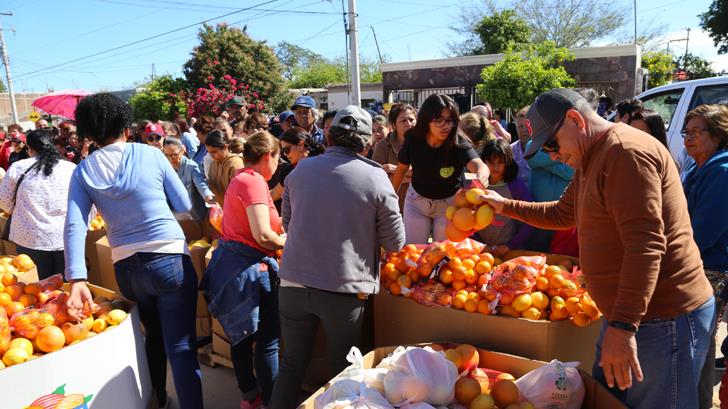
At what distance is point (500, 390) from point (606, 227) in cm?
80

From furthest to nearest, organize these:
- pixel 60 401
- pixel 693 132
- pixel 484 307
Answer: pixel 693 132
pixel 484 307
pixel 60 401

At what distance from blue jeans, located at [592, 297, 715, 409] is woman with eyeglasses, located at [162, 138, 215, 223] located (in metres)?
3.14

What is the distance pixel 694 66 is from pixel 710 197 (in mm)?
32274

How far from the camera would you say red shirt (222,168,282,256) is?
2504 mm

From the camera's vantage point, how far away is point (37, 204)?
3.62m

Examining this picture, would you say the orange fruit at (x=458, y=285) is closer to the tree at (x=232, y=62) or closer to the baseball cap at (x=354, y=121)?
the baseball cap at (x=354, y=121)

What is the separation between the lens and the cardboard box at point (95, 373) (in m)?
2.00

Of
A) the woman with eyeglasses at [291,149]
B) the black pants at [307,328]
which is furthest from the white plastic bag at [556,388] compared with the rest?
the woman with eyeglasses at [291,149]

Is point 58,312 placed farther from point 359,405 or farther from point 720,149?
point 720,149

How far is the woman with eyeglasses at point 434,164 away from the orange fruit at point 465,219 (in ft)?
2.59

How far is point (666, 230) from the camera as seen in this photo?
1528 mm

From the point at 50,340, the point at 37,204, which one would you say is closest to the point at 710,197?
the point at 50,340

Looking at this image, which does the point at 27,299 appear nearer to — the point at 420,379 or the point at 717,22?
the point at 420,379

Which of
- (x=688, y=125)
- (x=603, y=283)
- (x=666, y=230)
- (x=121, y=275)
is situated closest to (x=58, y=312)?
(x=121, y=275)
